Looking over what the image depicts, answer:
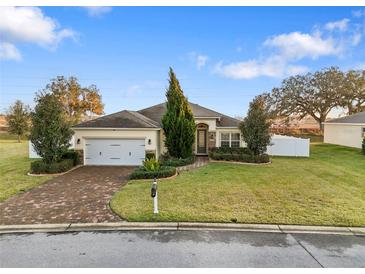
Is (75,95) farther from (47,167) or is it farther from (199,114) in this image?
(47,167)

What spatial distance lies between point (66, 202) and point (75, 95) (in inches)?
1256

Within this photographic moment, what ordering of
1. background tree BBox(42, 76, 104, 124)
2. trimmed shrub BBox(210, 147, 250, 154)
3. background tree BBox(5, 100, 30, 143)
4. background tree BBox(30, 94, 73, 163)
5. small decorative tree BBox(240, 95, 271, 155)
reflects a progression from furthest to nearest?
background tree BBox(42, 76, 104, 124), background tree BBox(5, 100, 30, 143), trimmed shrub BBox(210, 147, 250, 154), small decorative tree BBox(240, 95, 271, 155), background tree BBox(30, 94, 73, 163)

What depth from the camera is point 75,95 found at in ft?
119

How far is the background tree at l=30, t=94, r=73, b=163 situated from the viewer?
1202 cm

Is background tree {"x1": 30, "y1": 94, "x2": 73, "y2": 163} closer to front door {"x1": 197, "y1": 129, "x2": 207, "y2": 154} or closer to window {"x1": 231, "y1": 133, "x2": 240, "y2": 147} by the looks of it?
front door {"x1": 197, "y1": 129, "x2": 207, "y2": 154}

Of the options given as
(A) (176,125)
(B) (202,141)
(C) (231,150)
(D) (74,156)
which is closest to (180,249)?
(A) (176,125)

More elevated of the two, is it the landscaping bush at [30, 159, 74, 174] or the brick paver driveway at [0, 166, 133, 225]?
the landscaping bush at [30, 159, 74, 174]

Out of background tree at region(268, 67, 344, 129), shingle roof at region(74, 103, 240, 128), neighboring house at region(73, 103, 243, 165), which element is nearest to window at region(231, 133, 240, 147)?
shingle roof at region(74, 103, 240, 128)

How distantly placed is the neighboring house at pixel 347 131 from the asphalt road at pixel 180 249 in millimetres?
21847

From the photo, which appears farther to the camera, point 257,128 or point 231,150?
point 231,150

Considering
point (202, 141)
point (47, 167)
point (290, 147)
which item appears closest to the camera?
point (47, 167)

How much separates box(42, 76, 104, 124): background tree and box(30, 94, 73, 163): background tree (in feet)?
76.6

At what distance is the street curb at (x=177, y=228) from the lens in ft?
18.0

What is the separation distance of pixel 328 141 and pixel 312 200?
25.2 m
